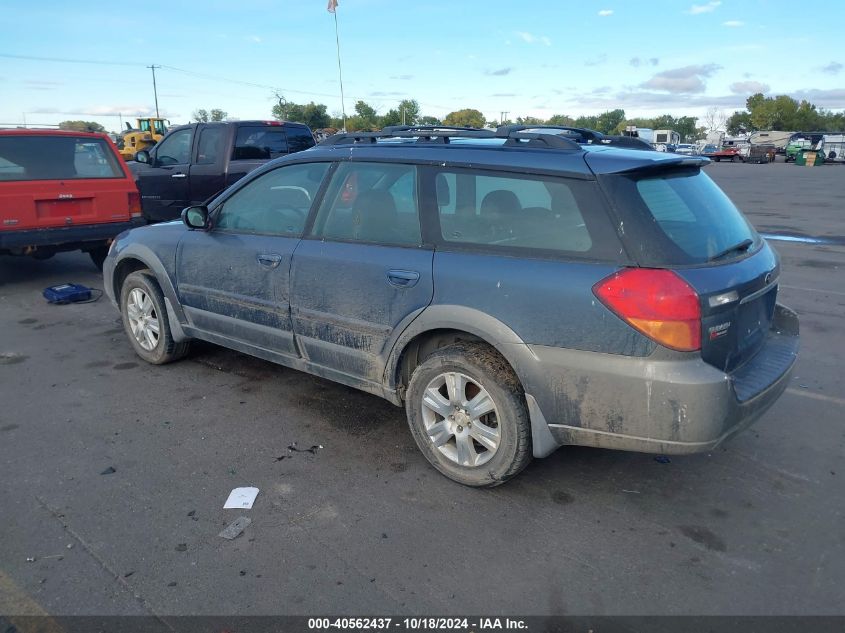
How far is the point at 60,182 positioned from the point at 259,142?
10.6 feet

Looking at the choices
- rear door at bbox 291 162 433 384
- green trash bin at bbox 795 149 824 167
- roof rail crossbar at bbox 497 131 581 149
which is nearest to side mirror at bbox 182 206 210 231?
rear door at bbox 291 162 433 384

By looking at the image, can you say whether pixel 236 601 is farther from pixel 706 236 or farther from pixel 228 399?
pixel 706 236

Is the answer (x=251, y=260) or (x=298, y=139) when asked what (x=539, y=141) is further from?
(x=298, y=139)

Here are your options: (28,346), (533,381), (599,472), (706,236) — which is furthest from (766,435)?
(28,346)

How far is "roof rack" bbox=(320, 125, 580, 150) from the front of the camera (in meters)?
3.39

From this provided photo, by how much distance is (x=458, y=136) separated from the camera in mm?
3990

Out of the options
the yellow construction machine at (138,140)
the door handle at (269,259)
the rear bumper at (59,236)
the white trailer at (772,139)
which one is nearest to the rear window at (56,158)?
the rear bumper at (59,236)

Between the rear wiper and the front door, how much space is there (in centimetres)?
232

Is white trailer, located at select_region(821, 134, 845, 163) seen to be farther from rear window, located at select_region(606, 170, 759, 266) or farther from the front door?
the front door

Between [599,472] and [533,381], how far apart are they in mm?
911

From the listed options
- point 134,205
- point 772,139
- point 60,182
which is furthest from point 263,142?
point 772,139

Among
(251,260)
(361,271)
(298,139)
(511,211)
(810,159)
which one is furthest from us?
(810,159)

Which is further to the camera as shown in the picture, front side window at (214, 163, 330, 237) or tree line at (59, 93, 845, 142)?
tree line at (59, 93, 845, 142)

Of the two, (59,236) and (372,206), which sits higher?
(372,206)
